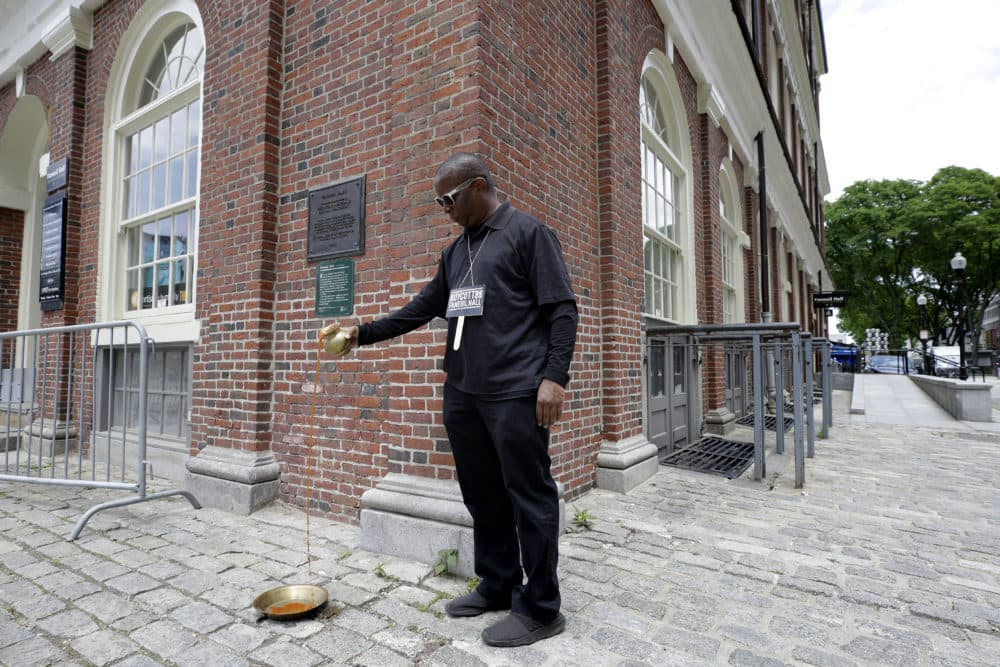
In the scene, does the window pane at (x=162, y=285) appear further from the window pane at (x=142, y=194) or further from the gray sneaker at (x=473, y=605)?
the gray sneaker at (x=473, y=605)

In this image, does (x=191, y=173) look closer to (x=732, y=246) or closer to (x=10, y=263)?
(x=10, y=263)

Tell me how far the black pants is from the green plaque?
1.75 metres

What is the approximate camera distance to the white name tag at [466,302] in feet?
7.64

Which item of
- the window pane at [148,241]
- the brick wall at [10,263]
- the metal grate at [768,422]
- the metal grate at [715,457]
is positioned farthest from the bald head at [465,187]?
the brick wall at [10,263]

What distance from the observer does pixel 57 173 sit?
671cm

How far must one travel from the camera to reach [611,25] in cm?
508

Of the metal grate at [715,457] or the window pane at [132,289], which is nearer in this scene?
the metal grate at [715,457]

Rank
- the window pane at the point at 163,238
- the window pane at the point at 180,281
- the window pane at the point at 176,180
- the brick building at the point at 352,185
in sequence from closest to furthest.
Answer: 1. the brick building at the point at 352,185
2. the window pane at the point at 180,281
3. the window pane at the point at 176,180
4. the window pane at the point at 163,238

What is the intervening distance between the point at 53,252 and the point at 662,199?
293 inches

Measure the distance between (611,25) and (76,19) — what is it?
20.6 ft

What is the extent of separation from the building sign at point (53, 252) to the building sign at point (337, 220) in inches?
168

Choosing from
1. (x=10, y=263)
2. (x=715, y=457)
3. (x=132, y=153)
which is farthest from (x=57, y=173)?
(x=715, y=457)

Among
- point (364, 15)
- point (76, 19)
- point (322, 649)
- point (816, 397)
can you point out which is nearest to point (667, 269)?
point (364, 15)

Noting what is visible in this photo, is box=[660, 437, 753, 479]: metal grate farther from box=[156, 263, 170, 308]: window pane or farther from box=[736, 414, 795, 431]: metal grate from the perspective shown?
box=[156, 263, 170, 308]: window pane
